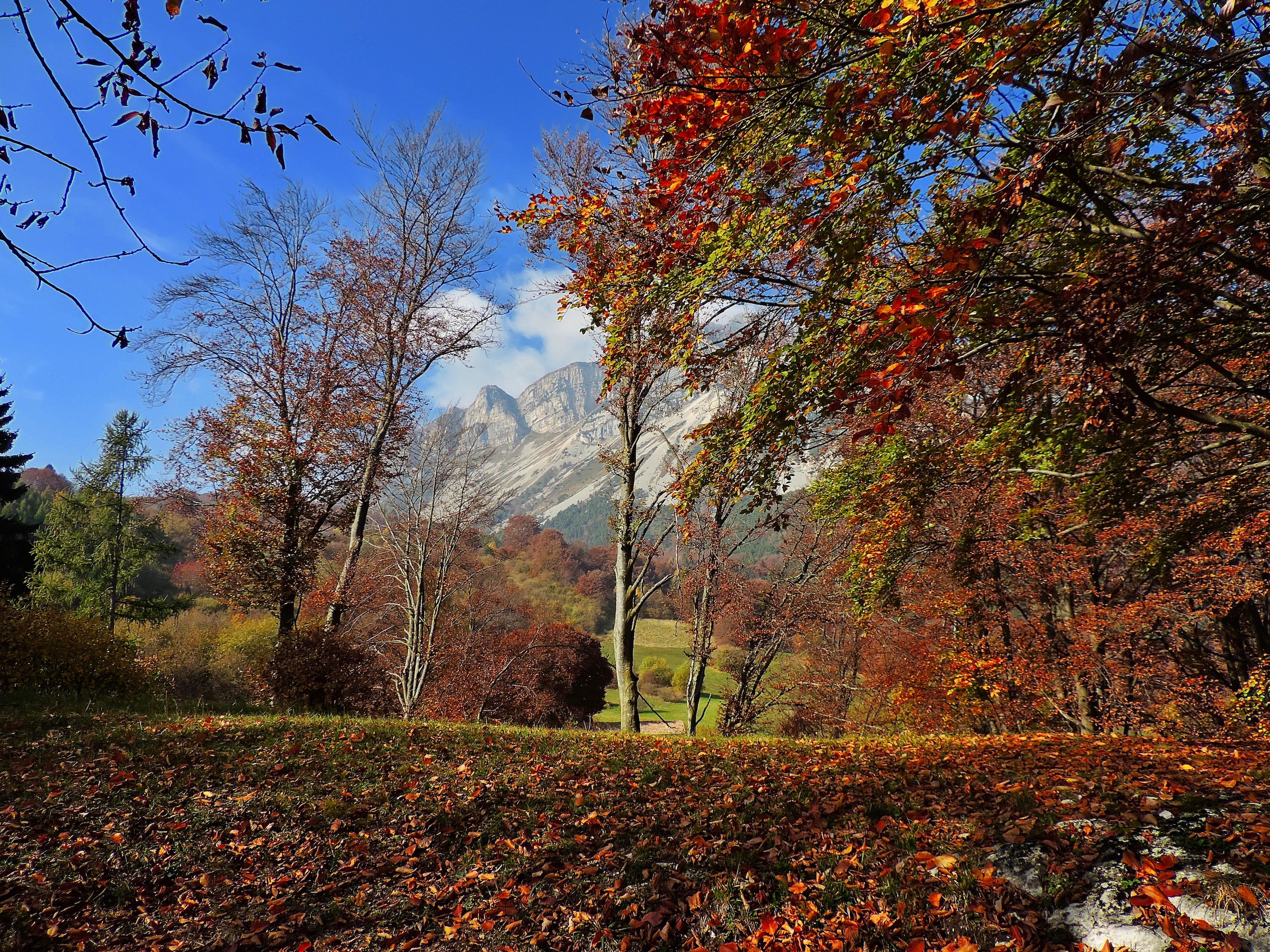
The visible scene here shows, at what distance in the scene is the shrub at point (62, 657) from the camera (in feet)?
34.9

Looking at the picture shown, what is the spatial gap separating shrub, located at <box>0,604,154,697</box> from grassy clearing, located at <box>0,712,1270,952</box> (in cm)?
555

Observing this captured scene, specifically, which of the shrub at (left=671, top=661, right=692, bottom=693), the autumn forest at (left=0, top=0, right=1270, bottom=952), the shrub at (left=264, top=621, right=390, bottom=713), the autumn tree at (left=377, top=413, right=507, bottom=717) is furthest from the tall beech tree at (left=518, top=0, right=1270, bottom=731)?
the shrub at (left=671, top=661, right=692, bottom=693)

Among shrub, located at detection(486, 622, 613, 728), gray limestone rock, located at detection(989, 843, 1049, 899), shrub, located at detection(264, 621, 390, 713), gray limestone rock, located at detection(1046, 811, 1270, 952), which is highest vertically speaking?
gray limestone rock, located at detection(1046, 811, 1270, 952)

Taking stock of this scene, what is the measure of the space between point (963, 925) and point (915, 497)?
16.6 feet

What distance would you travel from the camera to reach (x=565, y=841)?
14.8 feet

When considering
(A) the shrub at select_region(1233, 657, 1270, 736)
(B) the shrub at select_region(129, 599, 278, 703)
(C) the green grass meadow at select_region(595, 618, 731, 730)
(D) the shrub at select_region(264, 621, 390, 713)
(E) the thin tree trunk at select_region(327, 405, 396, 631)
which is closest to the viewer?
(A) the shrub at select_region(1233, 657, 1270, 736)

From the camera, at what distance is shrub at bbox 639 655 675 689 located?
4978cm

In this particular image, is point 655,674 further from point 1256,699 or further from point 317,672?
point 1256,699

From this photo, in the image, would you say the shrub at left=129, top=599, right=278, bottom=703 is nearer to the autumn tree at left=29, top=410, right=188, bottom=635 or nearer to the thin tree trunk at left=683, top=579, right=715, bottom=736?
the autumn tree at left=29, top=410, right=188, bottom=635

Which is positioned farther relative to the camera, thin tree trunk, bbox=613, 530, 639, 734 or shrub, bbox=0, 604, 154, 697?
thin tree trunk, bbox=613, 530, 639, 734

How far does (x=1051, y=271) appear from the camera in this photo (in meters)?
4.37

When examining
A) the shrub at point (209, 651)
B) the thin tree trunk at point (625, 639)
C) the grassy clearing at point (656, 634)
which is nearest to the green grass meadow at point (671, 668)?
the grassy clearing at point (656, 634)

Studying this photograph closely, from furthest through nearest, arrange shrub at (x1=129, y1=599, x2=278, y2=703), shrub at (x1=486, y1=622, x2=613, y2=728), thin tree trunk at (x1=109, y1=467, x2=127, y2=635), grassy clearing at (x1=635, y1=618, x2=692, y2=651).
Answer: grassy clearing at (x1=635, y1=618, x2=692, y2=651), shrub at (x1=486, y1=622, x2=613, y2=728), thin tree trunk at (x1=109, y1=467, x2=127, y2=635), shrub at (x1=129, y1=599, x2=278, y2=703)

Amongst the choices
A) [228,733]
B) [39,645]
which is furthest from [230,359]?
[228,733]
